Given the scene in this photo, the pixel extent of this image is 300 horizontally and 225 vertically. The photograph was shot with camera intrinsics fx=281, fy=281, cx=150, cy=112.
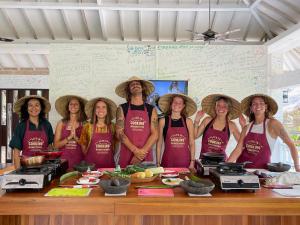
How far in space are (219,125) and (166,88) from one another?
4.96ft

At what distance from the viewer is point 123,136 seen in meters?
3.30

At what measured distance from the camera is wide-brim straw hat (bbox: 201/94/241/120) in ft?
11.2

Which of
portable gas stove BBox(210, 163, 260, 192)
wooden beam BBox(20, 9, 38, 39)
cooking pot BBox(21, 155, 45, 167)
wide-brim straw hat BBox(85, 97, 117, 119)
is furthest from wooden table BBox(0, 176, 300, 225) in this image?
wooden beam BBox(20, 9, 38, 39)

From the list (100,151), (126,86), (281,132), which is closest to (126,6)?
(126,86)

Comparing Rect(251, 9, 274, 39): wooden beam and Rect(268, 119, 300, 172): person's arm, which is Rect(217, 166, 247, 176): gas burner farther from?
Rect(251, 9, 274, 39): wooden beam

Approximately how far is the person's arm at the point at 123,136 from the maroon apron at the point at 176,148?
295mm

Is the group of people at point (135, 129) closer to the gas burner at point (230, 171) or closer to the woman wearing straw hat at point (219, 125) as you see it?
the woman wearing straw hat at point (219, 125)

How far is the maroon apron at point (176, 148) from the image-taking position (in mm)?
3230

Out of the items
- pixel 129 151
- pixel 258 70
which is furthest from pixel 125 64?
pixel 258 70

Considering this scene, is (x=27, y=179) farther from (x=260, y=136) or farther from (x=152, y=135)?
(x=260, y=136)

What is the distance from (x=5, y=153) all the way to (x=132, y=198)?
8.49m

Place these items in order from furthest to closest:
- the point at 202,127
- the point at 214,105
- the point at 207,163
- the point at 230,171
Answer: the point at 214,105 → the point at 202,127 → the point at 207,163 → the point at 230,171

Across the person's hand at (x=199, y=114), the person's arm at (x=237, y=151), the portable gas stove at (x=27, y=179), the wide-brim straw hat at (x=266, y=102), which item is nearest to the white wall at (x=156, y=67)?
the person's hand at (x=199, y=114)

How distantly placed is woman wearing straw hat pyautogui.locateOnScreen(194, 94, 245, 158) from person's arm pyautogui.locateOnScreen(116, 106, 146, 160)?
0.76 metres
